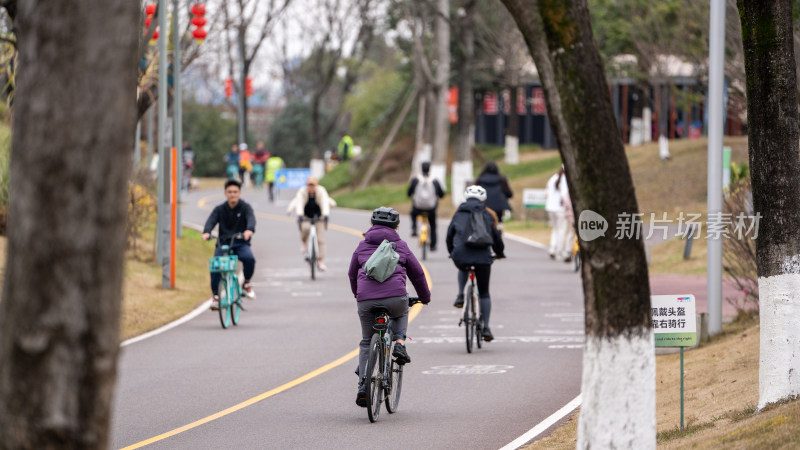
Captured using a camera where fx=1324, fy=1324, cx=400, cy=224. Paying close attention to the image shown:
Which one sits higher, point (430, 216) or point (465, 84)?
point (465, 84)

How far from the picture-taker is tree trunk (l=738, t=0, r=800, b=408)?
10.6 meters

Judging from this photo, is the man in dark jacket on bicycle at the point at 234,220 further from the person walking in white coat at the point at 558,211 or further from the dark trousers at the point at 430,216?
the dark trousers at the point at 430,216

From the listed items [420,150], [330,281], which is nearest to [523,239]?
[330,281]

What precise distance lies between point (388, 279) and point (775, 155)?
3.34 m

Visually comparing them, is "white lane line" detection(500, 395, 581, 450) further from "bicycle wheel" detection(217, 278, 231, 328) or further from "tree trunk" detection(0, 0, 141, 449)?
"bicycle wheel" detection(217, 278, 231, 328)

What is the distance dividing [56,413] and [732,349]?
10.6 meters

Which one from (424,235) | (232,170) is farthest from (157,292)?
(232,170)

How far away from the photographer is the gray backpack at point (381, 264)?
36.3 feet

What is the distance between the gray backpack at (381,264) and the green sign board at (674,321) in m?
2.27

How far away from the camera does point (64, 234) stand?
5.06 m

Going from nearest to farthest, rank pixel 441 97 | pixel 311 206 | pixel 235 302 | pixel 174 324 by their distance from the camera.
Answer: pixel 235 302, pixel 174 324, pixel 311 206, pixel 441 97

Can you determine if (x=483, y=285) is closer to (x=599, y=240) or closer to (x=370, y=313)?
(x=370, y=313)

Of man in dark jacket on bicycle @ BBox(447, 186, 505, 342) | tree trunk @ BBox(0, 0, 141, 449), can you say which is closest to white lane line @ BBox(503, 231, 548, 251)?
man in dark jacket on bicycle @ BBox(447, 186, 505, 342)

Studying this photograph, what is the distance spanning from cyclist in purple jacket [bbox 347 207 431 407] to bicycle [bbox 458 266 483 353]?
11.5 ft
